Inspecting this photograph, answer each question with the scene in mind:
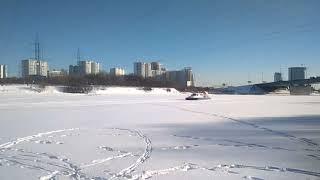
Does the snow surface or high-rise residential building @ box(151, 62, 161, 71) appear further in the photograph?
high-rise residential building @ box(151, 62, 161, 71)

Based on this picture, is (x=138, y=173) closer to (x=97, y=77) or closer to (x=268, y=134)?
(x=268, y=134)

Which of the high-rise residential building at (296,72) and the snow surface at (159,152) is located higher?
the high-rise residential building at (296,72)

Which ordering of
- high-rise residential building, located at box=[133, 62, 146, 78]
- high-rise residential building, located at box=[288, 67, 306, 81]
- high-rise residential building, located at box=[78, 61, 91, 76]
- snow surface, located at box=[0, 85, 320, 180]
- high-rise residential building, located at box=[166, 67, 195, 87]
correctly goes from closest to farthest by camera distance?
snow surface, located at box=[0, 85, 320, 180], high-rise residential building, located at box=[78, 61, 91, 76], high-rise residential building, located at box=[288, 67, 306, 81], high-rise residential building, located at box=[133, 62, 146, 78], high-rise residential building, located at box=[166, 67, 195, 87]

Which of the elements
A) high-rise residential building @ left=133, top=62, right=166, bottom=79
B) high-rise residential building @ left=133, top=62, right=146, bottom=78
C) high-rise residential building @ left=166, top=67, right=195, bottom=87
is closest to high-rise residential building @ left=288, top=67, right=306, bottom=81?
high-rise residential building @ left=166, top=67, right=195, bottom=87

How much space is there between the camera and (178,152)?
9.80m

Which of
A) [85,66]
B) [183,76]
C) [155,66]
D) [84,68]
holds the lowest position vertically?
[183,76]

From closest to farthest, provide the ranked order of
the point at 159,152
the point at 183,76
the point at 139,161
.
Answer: the point at 139,161 → the point at 159,152 → the point at 183,76

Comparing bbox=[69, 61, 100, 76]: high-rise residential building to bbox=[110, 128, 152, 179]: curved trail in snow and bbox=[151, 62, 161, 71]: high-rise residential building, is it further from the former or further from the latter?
bbox=[110, 128, 152, 179]: curved trail in snow

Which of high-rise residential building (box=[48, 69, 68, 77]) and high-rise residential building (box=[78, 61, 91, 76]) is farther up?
high-rise residential building (box=[78, 61, 91, 76])

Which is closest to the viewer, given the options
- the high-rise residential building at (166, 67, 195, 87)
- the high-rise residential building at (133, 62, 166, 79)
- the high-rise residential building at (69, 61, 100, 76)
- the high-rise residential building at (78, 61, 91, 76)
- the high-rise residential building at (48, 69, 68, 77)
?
the high-rise residential building at (48, 69, 68, 77)

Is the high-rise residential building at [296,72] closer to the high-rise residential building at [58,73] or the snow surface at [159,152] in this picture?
the high-rise residential building at [58,73]

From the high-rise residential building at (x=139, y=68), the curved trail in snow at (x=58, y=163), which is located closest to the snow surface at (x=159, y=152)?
the curved trail in snow at (x=58, y=163)

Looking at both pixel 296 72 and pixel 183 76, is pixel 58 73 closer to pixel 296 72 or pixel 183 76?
pixel 183 76

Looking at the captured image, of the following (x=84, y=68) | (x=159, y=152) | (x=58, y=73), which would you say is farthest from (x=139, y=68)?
(x=159, y=152)
